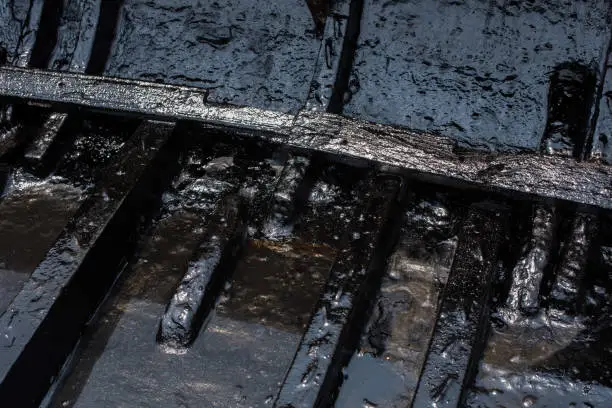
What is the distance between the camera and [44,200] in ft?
10.0

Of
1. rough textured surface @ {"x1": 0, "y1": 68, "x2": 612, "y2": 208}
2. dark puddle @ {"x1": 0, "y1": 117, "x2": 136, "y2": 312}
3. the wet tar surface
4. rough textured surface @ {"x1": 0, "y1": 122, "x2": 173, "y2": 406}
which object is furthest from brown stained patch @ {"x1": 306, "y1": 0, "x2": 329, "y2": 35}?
dark puddle @ {"x1": 0, "y1": 117, "x2": 136, "y2": 312}

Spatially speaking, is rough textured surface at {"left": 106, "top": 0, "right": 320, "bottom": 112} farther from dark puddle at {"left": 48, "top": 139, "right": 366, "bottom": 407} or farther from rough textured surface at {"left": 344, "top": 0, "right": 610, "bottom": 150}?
dark puddle at {"left": 48, "top": 139, "right": 366, "bottom": 407}

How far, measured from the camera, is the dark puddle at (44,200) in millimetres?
2801

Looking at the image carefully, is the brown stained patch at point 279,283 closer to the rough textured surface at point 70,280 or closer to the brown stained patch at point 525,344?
the rough textured surface at point 70,280

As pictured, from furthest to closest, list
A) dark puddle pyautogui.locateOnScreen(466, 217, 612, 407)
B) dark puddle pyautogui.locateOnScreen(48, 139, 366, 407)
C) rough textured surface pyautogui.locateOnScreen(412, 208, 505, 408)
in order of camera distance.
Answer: dark puddle pyautogui.locateOnScreen(48, 139, 366, 407), dark puddle pyautogui.locateOnScreen(466, 217, 612, 407), rough textured surface pyautogui.locateOnScreen(412, 208, 505, 408)

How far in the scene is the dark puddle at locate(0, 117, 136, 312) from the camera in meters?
2.80

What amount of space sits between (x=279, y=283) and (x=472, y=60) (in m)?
1.59

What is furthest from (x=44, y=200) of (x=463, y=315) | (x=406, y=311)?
(x=463, y=315)

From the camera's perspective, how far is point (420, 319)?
2.50m

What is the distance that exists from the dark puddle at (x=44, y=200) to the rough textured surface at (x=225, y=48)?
628mm

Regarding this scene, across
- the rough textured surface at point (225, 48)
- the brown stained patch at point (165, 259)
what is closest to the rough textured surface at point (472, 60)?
the rough textured surface at point (225, 48)

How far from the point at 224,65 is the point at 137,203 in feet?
3.82

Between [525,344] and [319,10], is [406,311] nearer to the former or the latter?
[525,344]

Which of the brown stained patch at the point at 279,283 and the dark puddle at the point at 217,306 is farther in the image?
the brown stained patch at the point at 279,283
